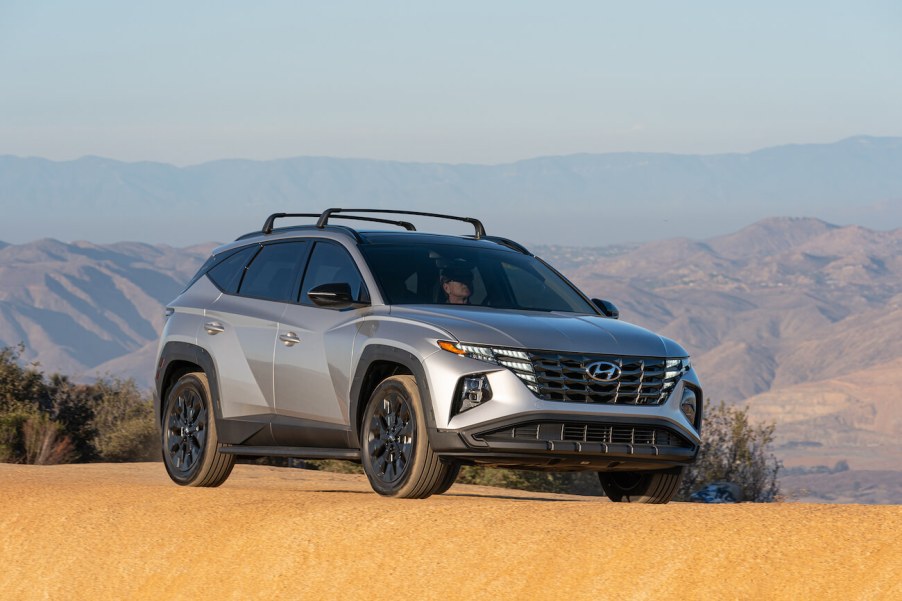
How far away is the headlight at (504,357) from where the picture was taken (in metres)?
8.84

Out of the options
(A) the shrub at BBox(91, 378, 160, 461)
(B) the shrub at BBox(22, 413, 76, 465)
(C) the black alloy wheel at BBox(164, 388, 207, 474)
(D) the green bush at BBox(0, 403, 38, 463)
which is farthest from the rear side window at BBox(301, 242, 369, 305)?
(A) the shrub at BBox(91, 378, 160, 461)

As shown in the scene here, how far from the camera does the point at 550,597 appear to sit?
6945mm

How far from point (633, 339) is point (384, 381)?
1.61 metres

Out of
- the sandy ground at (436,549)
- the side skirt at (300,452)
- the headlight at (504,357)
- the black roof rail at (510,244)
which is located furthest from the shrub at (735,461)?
the headlight at (504,357)

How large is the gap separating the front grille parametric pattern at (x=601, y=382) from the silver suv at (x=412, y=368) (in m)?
0.01

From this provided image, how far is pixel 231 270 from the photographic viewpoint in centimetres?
1150

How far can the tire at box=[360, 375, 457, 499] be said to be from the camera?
905 centimetres

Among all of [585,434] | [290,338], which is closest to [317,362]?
[290,338]

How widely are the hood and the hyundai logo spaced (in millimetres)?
88

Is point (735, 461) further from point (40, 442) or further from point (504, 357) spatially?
point (504, 357)

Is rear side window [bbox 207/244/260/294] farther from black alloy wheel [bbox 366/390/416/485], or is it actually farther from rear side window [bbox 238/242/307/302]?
black alloy wheel [bbox 366/390/416/485]

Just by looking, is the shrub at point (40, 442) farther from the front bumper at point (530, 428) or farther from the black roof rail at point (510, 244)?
the front bumper at point (530, 428)

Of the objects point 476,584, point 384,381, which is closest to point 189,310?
point 384,381

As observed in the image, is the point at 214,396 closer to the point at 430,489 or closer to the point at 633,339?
the point at 430,489
